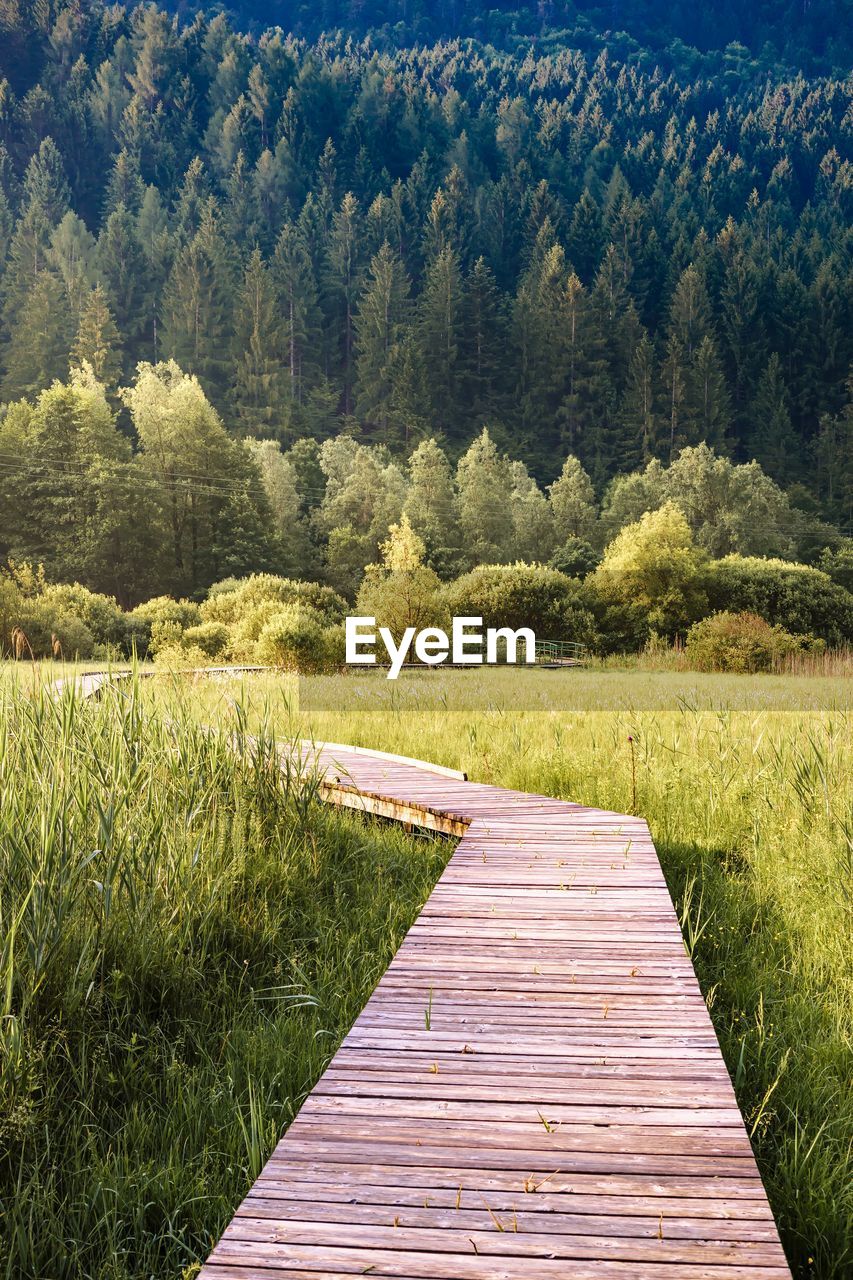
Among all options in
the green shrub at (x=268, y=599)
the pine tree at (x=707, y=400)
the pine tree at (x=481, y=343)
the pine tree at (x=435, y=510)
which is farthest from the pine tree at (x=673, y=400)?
the green shrub at (x=268, y=599)

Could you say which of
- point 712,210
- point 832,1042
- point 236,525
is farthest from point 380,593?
point 712,210

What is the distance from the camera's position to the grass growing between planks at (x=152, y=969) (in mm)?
1984

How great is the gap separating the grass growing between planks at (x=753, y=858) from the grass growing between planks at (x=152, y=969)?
0.59 m

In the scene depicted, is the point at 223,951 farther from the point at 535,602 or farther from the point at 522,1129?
the point at 535,602

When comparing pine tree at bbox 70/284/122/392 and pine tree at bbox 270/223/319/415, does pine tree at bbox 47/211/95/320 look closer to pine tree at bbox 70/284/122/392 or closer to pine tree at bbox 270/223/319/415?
pine tree at bbox 70/284/122/392

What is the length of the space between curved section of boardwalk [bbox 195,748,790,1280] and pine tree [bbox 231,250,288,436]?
32070mm

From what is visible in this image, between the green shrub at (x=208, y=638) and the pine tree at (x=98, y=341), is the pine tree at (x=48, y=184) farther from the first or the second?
the green shrub at (x=208, y=638)

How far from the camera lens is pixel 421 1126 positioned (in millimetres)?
1857

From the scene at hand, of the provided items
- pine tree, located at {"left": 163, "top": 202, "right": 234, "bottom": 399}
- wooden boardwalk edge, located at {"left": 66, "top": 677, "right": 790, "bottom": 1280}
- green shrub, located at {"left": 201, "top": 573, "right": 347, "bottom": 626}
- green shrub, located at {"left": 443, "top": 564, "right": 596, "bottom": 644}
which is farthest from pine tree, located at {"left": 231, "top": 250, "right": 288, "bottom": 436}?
wooden boardwalk edge, located at {"left": 66, "top": 677, "right": 790, "bottom": 1280}

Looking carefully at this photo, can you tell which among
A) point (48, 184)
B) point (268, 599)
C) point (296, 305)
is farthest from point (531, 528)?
point (48, 184)

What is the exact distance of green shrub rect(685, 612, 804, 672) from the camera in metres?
15.1

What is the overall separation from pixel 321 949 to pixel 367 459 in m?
25.1

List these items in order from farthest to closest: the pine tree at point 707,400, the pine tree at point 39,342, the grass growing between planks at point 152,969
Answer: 1. the pine tree at point 707,400
2. the pine tree at point 39,342
3. the grass growing between planks at point 152,969

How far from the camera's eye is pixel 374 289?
36.9 m
